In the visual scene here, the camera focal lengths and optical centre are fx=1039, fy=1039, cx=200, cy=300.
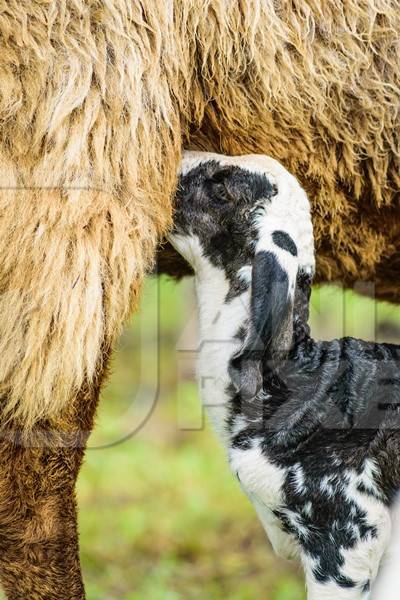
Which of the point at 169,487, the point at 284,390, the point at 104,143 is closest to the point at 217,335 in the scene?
the point at 284,390

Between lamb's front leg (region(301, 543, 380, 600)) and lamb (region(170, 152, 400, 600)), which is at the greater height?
lamb (region(170, 152, 400, 600))

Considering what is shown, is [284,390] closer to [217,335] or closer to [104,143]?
[217,335]

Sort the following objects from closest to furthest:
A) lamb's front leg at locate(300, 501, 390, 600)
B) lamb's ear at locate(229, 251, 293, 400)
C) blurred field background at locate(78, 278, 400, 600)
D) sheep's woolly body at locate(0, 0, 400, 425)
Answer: sheep's woolly body at locate(0, 0, 400, 425)
lamb's ear at locate(229, 251, 293, 400)
lamb's front leg at locate(300, 501, 390, 600)
blurred field background at locate(78, 278, 400, 600)

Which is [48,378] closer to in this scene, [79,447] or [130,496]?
[79,447]

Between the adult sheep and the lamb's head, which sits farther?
the lamb's head

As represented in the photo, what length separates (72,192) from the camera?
278 centimetres

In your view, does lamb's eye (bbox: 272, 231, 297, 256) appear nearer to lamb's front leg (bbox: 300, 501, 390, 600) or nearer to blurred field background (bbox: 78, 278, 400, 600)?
lamb's front leg (bbox: 300, 501, 390, 600)

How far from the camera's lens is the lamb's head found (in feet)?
9.68

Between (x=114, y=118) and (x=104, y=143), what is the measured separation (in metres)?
0.08

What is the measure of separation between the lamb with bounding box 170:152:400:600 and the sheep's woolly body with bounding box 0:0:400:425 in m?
0.19

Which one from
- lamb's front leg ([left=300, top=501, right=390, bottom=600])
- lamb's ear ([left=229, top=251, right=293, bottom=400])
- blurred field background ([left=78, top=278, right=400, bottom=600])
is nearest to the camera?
lamb's ear ([left=229, top=251, right=293, bottom=400])

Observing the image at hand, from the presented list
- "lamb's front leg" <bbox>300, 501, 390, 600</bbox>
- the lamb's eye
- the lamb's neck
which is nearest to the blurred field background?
the lamb's neck

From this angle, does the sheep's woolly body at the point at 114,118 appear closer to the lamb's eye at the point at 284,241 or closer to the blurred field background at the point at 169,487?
the lamb's eye at the point at 284,241

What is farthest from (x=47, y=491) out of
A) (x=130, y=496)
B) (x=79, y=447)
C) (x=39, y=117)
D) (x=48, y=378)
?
(x=130, y=496)
